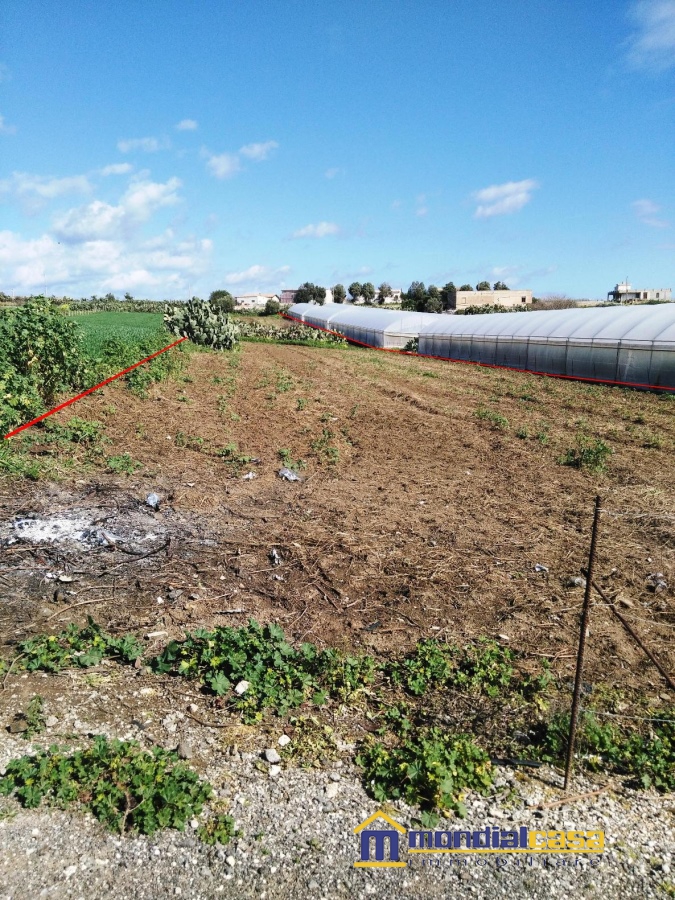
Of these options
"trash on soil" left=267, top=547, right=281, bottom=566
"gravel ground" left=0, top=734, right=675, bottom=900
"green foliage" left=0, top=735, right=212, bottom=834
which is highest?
"trash on soil" left=267, top=547, right=281, bottom=566

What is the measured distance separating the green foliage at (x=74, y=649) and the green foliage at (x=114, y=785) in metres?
1.06

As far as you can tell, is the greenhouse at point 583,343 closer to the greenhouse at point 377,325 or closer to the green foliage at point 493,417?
the greenhouse at point 377,325

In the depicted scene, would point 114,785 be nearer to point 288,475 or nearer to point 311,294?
point 288,475

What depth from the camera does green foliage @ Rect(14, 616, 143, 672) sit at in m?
4.76

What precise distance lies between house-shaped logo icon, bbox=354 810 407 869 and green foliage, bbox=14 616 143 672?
237cm

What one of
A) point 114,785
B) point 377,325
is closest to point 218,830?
point 114,785

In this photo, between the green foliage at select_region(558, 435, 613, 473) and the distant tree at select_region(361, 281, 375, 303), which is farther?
the distant tree at select_region(361, 281, 375, 303)

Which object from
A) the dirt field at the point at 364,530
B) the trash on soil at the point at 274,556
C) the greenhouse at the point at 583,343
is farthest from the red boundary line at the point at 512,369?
the trash on soil at the point at 274,556

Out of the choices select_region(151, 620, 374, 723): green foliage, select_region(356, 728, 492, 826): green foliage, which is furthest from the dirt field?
select_region(356, 728, 492, 826): green foliage

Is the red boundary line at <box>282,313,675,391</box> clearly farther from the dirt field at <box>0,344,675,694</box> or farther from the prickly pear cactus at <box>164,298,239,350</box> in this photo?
the prickly pear cactus at <box>164,298,239,350</box>

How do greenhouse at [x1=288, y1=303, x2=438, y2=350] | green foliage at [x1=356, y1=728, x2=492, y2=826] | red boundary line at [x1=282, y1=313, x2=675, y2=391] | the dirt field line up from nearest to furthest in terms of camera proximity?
1. green foliage at [x1=356, y1=728, x2=492, y2=826]
2. the dirt field
3. red boundary line at [x1=282, y1=313, x2=675, y2=391]
4. greenhouse at [x1=288, y1=303, x2=438, y2=350]

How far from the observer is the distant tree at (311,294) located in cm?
8569

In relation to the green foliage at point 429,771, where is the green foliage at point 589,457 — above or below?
above

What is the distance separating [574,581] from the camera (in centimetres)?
620
